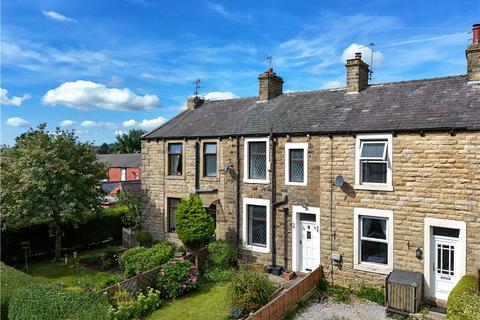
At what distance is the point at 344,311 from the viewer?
11.8 meters

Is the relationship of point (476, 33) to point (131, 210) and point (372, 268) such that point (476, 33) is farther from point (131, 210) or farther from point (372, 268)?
point (131, 210)

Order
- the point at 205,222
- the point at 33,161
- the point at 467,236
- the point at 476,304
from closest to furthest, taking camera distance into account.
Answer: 1. the point at 476,304
2. the point at 467,236
3. the point at 205,222
4. the point at 33,161

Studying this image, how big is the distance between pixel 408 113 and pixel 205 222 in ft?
29.8

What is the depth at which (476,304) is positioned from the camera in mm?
8164

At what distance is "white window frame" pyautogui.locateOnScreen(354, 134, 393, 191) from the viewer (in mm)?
12703

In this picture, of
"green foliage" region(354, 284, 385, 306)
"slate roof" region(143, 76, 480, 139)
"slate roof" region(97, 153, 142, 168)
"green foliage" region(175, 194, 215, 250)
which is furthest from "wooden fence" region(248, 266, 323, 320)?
"slate roof" region(97, 153, 142, 168)

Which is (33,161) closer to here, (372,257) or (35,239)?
(35,239)

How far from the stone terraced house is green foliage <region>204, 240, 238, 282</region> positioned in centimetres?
87

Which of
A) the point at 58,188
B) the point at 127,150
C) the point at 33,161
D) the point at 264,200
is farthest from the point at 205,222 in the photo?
the point at 127,150

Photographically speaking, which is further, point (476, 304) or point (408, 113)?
point (408, 113)

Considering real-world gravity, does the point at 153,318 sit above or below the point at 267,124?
below

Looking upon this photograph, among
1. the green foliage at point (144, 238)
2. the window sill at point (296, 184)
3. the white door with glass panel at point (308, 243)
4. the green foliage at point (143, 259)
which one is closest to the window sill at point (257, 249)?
the white door with glass panel at point (308, 243)

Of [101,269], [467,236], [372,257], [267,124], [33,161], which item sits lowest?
[101,269]

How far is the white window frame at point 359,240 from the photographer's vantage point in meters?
12.6
